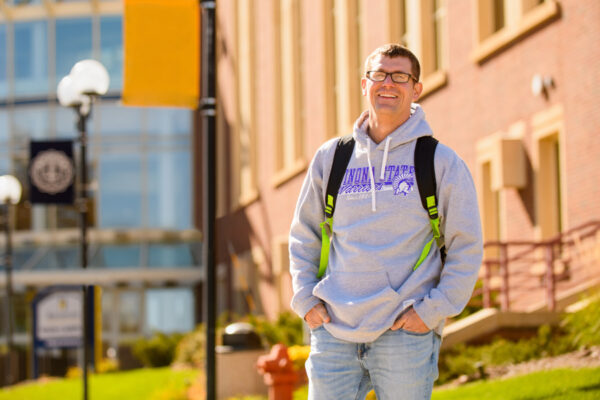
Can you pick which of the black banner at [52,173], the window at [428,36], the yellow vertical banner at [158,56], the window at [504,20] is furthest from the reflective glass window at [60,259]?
the yellow vertical banner at [158,56]

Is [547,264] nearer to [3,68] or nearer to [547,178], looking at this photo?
[547,178]

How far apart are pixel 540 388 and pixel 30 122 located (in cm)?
3495

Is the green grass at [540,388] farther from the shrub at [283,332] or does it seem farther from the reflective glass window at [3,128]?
the reflective glass window at [3,128]

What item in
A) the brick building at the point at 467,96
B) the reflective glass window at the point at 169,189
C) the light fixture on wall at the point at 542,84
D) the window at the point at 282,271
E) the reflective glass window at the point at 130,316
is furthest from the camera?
the reflective glass window at the point at 169,189

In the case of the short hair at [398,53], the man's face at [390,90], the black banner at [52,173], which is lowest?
the man's face at [390,90]

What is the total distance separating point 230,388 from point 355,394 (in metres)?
11.5

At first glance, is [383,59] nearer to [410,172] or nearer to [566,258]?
[410,172]

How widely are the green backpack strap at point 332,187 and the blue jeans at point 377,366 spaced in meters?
0.34

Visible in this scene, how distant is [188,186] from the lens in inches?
1633

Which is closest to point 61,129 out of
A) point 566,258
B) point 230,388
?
point 230,388

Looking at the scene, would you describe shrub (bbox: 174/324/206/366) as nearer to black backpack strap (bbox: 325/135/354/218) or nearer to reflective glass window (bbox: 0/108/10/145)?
reflective glass window (bbox: 0/108/10/145)

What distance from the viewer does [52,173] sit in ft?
56.0

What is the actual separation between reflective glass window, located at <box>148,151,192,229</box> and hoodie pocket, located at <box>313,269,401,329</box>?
36.9m

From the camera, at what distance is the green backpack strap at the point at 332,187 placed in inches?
178
